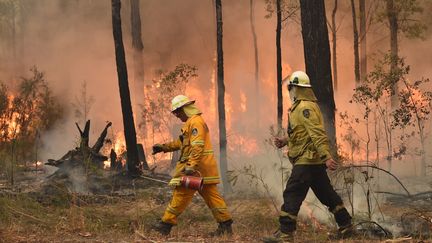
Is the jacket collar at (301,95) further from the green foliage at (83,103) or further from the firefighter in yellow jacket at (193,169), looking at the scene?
the green foliage at (83,103)

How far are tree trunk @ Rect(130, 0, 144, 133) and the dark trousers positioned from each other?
22454 mm

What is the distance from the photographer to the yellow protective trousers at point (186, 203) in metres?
6.97

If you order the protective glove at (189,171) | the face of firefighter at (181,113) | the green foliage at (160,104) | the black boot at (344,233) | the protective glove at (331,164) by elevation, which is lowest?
the black boot at (344,233)

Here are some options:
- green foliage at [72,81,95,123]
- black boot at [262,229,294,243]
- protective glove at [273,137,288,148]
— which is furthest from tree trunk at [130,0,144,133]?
black boot at [262,229,294,243]

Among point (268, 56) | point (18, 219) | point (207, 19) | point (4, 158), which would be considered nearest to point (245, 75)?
point (268, 56)

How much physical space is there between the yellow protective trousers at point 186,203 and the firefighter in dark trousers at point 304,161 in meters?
0.96

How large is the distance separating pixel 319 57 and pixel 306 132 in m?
4.53

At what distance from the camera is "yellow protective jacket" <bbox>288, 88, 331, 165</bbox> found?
610cm

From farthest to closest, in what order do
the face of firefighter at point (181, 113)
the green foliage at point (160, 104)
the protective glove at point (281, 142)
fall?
the green foliage at point (160, 104) < the face of firefighter at point (181, 113) < the protective glove at point (281, 142)

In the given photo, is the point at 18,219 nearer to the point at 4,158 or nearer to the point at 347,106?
the point at 4,158

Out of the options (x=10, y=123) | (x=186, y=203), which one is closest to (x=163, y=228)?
(x=186, y=203)

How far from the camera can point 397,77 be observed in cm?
1620

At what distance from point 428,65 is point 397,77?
18.6m

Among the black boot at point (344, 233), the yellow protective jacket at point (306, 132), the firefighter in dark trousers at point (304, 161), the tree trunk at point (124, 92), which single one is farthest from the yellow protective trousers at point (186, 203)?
the tree trunk at point (124, 92)
